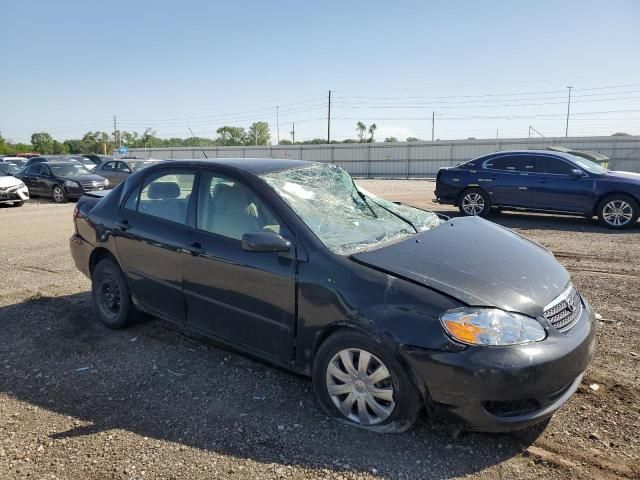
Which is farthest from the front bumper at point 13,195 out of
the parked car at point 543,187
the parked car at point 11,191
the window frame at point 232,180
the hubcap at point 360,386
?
the hubcap at point 360,386

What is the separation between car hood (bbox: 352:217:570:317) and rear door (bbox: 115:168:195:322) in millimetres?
1609

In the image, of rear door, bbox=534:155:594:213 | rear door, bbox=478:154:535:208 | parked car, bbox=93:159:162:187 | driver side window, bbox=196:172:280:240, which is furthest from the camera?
parked car, bbox=93:159:162:187

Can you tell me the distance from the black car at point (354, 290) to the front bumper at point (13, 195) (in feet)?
43.8

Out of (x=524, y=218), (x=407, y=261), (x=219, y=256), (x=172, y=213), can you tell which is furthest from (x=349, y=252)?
(x=524, y=218)

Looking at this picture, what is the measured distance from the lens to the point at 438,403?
2705 millimetres

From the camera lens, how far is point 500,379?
2.57 meters

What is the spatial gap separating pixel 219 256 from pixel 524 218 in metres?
9.68

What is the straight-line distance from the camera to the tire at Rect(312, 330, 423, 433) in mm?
2785

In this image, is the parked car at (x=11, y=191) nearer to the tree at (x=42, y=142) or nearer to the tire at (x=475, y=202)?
the tire at (x=475, y=202)

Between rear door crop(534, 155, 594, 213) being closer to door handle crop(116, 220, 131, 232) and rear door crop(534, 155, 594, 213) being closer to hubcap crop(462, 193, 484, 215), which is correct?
hubcap crop(462, 193, 484, 215)

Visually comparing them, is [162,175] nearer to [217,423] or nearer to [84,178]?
[217,423]

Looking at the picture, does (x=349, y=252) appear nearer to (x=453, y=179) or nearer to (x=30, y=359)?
(x=30, y=359)

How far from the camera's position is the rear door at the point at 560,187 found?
10.2 m

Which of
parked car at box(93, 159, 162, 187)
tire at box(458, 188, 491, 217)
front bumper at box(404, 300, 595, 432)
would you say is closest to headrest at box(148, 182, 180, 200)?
front bumper at box(404, 300, 595, 432)
